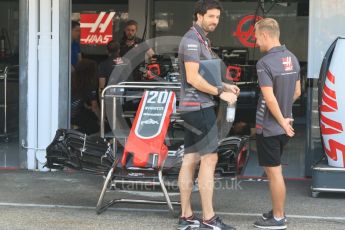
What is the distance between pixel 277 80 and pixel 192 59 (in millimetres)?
731

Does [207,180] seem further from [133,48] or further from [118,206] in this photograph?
[133,48]

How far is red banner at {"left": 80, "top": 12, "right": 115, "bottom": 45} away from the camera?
13453 mm

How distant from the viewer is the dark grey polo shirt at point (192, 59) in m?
4.95

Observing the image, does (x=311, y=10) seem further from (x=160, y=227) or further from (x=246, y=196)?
(x=160, y=227)

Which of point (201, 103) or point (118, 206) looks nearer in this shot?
point (201, 103)

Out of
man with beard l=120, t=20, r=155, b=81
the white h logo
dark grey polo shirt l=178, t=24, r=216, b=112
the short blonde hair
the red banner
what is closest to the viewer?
dark grey polo shirt l=178, t=24, r=216, b=112

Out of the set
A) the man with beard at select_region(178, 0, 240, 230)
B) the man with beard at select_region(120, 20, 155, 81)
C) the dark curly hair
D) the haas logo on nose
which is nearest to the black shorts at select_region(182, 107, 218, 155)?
the man with beard at select_region(178, 0, 240, 230)

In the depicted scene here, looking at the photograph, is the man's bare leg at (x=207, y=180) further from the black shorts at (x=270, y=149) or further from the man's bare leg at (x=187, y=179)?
the black shorts at (x=270, y=149)

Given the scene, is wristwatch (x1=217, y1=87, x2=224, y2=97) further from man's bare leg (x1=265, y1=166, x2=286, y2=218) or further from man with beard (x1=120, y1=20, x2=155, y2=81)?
man with beard (x1=120, y1=20, x2=155, y2=81)

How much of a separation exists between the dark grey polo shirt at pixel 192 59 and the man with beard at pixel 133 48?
A: 4307 millimetres

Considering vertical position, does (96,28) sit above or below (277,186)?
above

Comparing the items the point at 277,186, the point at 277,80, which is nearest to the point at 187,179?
A: the point at 277,186

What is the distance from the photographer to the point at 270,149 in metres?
5.20

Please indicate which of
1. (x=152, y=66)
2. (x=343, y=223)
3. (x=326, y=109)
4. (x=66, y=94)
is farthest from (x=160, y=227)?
(x=152, y=66)
